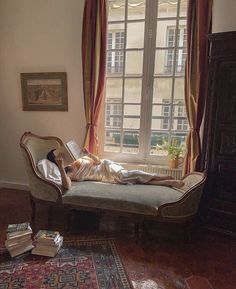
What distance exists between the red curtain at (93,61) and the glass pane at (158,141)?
75cm

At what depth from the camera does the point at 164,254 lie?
2119 millimetres

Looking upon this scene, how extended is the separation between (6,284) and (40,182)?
0.94 m

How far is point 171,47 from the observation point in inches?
116

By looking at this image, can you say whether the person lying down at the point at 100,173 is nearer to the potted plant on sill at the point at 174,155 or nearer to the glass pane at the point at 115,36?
the potted plant on sill at the point at 174,155

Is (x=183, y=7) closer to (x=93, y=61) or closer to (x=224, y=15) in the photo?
(x=224, y=15)

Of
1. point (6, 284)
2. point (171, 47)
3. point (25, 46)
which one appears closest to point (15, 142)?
point (25, 46)

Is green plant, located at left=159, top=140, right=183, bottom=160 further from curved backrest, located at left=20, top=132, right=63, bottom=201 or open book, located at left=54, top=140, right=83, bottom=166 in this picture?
curved backrest, located at left=20, top=132, right=63, bottom=201

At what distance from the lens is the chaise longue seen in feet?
7.25

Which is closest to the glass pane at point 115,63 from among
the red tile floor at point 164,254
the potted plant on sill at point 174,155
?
the potted plant on sill at point 174,155

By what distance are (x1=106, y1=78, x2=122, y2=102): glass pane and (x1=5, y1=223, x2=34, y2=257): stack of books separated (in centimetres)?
189

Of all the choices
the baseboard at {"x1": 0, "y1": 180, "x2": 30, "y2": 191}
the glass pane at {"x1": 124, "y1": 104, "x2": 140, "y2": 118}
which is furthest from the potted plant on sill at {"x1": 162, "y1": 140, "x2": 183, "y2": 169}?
the baseboard at {"x1": 0, "y1": 180, "x2": 30, "y2": 191}

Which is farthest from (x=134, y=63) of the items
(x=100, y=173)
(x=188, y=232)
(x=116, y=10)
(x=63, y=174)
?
(x=188, y=232)

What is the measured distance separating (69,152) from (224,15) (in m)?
2.19

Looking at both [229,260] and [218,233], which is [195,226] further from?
[229,260]
